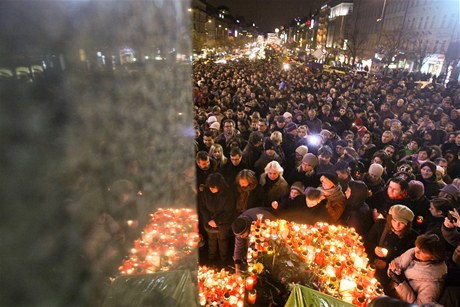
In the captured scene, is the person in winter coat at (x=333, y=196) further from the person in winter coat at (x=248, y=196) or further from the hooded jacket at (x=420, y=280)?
the hooded jacket at (x=420, y=280)

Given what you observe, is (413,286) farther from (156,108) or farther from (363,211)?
(156,108)

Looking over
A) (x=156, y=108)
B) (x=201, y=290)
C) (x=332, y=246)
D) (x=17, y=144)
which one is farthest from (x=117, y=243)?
(x=156, y=108)

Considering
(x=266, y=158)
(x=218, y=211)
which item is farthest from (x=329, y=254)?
(x=266, y=158)

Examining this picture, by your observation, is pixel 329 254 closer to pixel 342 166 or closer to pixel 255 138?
pixel 342 166

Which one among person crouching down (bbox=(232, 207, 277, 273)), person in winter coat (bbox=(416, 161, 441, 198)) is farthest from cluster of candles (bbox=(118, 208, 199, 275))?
person in winter coat (bbox=(416, 161, 441, 198))

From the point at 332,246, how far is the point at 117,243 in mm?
2654

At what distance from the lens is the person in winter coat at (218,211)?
4.72 metres

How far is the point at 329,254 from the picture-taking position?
3068 mm

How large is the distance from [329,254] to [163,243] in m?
1.90

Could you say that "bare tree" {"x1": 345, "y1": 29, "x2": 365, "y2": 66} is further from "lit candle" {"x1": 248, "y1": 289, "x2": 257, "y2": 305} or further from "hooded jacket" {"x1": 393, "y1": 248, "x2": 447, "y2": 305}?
"lit candle" {"x1": 248, "y1": 289, "x2": 257, "y2": 305}

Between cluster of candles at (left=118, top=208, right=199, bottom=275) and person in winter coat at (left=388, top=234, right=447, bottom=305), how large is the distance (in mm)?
2466

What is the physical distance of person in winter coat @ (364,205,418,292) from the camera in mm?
3561

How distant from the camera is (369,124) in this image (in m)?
9.61

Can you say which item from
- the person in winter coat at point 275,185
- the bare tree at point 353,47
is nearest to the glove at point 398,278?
the person in winter coat at point 275,185
